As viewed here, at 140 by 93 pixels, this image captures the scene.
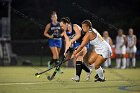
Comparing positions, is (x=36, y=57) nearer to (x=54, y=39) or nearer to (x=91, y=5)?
(x=91, y=5)

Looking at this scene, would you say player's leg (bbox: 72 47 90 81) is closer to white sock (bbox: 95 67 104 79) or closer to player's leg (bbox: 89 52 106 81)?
player's leg (bbox: 89 52 106 81)

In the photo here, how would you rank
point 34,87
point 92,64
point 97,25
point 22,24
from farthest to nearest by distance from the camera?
point 22,24, point 97,25, point 92,64, point 34,87

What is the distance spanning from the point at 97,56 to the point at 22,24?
17923mm

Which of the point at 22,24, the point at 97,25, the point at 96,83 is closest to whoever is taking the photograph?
the point at 96,83

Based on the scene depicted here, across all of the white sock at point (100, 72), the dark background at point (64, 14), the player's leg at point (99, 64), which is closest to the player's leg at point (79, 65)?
the player's leg at point (99, 64)

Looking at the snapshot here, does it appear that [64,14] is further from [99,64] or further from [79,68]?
[99,64]

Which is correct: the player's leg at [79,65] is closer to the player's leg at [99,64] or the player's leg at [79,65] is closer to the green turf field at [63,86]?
the green turf field at [63,86]

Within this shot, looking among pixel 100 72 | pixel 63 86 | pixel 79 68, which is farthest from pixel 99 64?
pixel 63 86

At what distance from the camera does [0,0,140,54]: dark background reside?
94.8 ft

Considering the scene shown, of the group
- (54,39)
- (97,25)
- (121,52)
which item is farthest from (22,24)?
(54,39)

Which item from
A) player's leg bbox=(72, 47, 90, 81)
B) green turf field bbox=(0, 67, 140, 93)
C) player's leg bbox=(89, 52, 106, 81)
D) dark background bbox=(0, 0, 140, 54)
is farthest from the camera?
dark background bbox=(0, 0, 140, 54)

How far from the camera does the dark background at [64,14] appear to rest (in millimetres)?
28906

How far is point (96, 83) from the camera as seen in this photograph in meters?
13.3

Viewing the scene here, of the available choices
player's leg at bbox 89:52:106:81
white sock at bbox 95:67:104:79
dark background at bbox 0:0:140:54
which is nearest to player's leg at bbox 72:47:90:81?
player's leg at bbox 89:52:106:81
